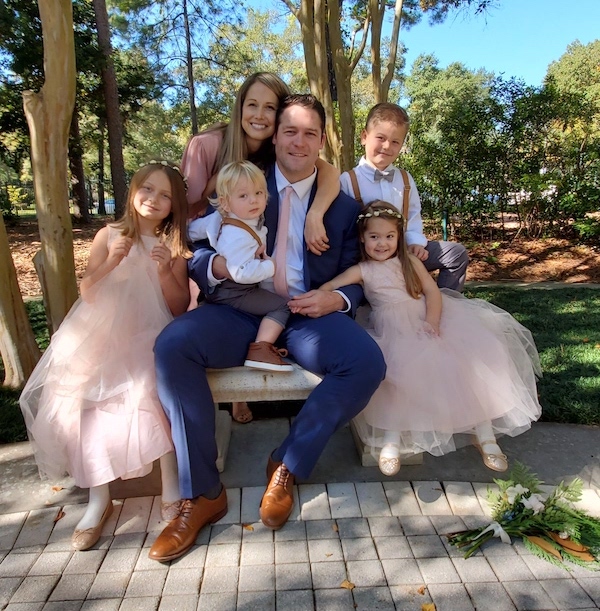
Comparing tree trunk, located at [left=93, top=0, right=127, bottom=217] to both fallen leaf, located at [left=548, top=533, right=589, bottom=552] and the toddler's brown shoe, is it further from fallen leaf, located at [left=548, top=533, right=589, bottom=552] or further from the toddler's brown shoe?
fallen leaf, located at [left=548, top=533, right=589, bottom=552]

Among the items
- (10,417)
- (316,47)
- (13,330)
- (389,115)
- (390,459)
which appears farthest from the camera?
(316,47)

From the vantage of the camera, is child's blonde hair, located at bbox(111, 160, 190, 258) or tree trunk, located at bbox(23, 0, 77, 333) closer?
child's blonde hair, located at bbox(111, 160, 190, 258)

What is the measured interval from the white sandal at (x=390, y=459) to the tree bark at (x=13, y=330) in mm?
2743

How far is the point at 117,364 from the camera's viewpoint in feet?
7.95

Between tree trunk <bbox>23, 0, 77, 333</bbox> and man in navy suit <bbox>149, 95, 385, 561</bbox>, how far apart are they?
1.37m

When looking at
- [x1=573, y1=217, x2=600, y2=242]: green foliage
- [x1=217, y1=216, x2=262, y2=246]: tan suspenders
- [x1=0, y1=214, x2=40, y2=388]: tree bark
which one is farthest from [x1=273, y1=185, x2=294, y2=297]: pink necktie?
[x1=573, y1=217, x2=600, y2=242]: green foliage

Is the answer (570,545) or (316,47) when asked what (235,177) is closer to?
(570,545)

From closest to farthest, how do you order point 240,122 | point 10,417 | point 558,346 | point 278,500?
point 278,500, point 240,122, point 10,417, point 558,346

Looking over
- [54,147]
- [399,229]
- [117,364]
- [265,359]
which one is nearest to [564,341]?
[399,229]

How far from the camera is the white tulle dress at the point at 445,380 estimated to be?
98.6 inches

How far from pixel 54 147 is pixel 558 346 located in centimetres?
443

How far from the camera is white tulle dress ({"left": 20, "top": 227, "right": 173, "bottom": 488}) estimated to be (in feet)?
7.47

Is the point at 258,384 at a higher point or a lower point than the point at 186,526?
Result: higher

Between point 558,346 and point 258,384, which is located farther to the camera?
point 558,346
